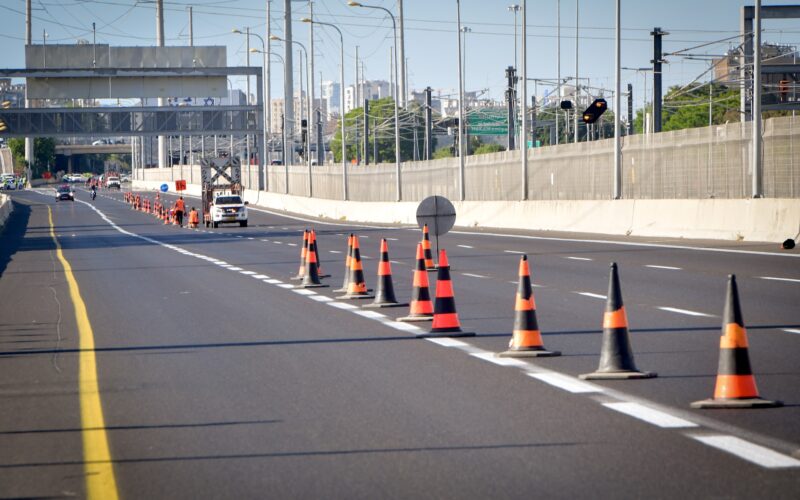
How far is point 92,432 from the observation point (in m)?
8.62

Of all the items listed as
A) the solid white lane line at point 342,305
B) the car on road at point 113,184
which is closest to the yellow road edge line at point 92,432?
the solid white lane line at point 342,305

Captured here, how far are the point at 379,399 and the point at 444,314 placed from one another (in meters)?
4.30

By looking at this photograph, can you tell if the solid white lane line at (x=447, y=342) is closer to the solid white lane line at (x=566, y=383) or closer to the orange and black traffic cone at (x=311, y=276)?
the solid white lane line at (x=566, y=383)

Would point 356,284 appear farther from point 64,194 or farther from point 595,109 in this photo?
point 64,194

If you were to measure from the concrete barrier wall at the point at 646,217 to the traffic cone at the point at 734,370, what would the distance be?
22.5 meters

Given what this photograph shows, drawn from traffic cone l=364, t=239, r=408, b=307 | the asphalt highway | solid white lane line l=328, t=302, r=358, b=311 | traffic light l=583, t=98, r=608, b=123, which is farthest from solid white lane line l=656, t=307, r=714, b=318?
traffic light l=583, t=98, r=608, b=123

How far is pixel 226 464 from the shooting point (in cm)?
745

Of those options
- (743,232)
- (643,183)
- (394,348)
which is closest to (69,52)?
(643,183)

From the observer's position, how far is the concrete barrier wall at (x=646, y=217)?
31609 mm

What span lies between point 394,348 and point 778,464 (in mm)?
6312

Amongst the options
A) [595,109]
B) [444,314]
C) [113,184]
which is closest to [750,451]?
[444,314]

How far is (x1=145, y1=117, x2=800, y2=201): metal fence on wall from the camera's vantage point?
3791 centimetres

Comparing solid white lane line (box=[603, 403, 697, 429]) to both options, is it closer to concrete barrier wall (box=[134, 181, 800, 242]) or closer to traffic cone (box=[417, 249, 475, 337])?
traffic cone (box=[417, 249, 475, 337])

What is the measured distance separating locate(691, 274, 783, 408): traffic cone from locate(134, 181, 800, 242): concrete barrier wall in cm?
2251
